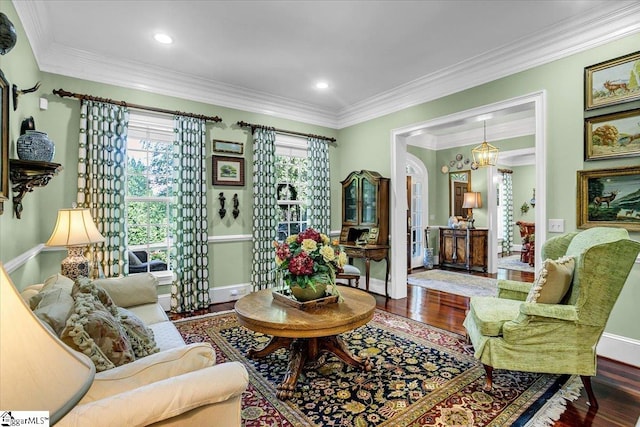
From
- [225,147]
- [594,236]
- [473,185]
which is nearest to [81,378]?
[594,236]

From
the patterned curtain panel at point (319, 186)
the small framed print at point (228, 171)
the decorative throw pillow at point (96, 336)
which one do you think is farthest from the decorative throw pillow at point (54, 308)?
the patterned curtain panel at point (319, 186)

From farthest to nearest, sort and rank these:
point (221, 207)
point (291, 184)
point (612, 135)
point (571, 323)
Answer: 1. point (291, 184)
2. point (221, 207)
3. point (612, 135)
4. point (571, 323)

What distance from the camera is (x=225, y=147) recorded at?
176 inches

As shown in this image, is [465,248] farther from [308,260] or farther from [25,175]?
[25,175]

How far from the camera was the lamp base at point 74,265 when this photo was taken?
9.04ft

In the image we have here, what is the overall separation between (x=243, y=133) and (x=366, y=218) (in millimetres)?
2238

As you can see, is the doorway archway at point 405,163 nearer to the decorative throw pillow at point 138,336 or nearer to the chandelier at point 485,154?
the chandelier at point 485,154

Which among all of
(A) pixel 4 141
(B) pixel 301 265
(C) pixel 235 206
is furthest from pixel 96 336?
(C) pixel 235 206

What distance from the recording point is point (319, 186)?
5.34 metres

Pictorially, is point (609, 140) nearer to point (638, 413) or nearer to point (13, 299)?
point (638, 413)

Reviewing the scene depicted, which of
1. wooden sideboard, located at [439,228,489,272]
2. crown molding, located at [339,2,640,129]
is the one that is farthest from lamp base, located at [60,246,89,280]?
wooden sideboard, located at [439,228,489,272]

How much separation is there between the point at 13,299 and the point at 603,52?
416 cm

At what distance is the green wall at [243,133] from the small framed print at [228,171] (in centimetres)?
11

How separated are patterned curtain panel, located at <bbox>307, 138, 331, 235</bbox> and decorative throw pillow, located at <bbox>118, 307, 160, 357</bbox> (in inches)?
142
